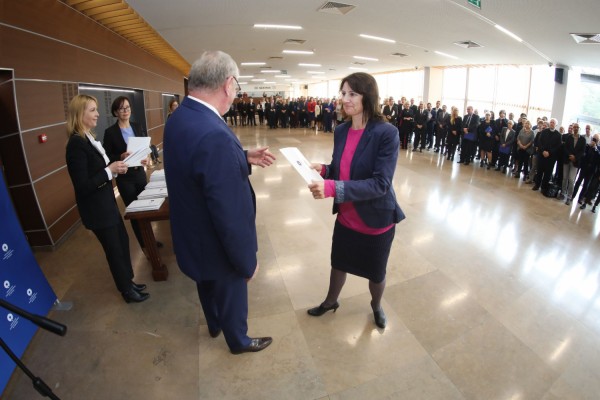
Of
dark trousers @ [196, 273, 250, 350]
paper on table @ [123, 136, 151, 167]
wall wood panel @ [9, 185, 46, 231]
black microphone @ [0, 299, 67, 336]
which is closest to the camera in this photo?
black microphone @ [0, 299, 67, 336]

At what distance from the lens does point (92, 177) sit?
2.03 m

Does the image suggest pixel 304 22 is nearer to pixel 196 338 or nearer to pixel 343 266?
pixel 343 266

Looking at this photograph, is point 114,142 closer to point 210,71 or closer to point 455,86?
point 210,71

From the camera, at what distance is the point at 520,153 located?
6613 millimetres

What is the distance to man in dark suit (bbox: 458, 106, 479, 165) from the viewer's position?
769cm

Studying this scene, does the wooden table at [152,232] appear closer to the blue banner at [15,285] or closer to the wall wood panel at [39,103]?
the blue banner at [15,285]

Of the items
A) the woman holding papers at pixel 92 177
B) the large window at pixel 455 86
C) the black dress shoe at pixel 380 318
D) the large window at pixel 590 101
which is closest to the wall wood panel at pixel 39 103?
the woman holding papers at pixel 92 177

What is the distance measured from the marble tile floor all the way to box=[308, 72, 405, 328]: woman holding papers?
48 centimetres

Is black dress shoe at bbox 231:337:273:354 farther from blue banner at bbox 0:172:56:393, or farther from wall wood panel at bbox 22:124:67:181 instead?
wall wood panel at bbox 22:124:67:181

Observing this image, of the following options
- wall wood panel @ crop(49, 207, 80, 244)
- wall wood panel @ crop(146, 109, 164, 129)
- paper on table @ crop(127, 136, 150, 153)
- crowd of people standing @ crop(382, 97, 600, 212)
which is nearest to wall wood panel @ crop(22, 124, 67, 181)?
wall wood panel @ crop(49, 207, 80, 244)

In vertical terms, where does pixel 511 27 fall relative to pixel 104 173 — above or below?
above

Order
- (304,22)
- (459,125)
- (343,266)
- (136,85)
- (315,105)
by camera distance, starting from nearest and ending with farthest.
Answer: (343,266)
(304,22)
(136,85)
(459,125)
(315,105)

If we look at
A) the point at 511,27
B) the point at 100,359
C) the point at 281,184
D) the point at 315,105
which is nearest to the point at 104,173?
the point at 100,359

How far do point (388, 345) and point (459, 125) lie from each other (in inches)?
302
